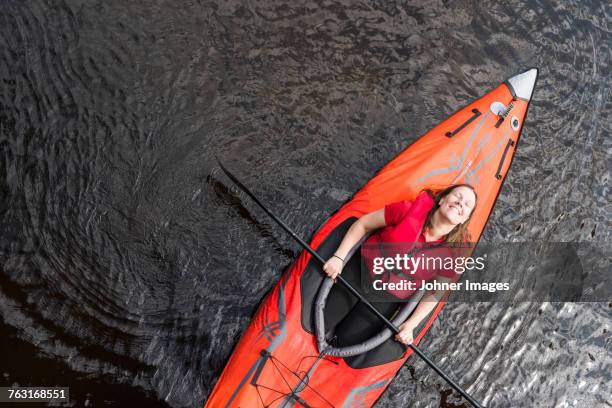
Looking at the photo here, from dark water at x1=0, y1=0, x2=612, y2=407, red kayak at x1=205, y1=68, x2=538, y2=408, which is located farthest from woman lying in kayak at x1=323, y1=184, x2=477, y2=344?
dark water at x1=0, y1=0, x2=612, y2=407

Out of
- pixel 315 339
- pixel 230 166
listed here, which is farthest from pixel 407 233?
pixel 230 166

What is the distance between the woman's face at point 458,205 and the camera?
3.05 meters

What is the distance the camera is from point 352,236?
3389 millimetres

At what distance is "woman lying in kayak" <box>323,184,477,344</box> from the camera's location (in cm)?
311

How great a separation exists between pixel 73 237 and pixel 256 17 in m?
2.25

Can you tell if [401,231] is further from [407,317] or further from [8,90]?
[8,90]

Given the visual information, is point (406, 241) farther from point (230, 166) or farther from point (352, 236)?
point (230, 166)

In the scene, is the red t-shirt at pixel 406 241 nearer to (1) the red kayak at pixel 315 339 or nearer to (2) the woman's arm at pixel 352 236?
(2) the woman's arm at pixel 352 236

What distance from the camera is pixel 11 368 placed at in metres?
3.46

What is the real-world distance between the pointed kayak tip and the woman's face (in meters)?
1.57

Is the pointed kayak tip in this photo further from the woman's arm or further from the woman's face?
the woman's arm

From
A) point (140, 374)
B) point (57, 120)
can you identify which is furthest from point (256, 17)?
point (140, 374)

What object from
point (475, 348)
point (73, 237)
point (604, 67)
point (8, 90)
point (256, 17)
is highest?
point (8, 90)

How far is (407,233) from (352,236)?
1.15ft
